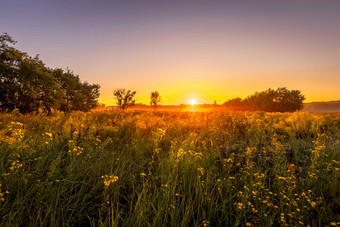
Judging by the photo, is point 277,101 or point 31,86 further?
point 277,101

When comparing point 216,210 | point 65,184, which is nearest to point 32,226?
point 65,184

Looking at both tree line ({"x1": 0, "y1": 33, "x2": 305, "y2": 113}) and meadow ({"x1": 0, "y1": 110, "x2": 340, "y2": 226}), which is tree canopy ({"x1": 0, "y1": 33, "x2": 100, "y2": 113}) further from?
meadow ({"x1": 0, "y1": 110, "x2": 340, "y2": 226})

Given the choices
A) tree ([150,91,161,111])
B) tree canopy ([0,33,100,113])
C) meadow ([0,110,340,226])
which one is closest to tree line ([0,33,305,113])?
tree canopy ([0,33,100,113])

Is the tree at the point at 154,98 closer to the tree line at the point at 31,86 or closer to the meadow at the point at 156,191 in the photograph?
the tree line at the point at 31,86

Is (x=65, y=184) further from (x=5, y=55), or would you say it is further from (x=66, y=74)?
(x=66, y=74)

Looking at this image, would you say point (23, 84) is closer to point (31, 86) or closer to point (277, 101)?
point (31, 86)

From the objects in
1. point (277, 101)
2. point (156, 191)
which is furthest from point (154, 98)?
point (156, 191)

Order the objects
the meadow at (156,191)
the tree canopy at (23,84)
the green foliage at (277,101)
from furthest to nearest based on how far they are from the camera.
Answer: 1. the green foliage at (277,101)
2. the tree canopy at (23,84)
3. the meadow at (156,191)

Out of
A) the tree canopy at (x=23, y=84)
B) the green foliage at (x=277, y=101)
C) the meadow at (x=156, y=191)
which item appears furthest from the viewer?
the green foliage at (x=277, y=101)

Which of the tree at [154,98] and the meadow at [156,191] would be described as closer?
the meadow at [156,191]

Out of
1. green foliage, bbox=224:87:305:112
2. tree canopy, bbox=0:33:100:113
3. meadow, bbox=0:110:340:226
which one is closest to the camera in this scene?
meadow, bbox=0:110:340:226

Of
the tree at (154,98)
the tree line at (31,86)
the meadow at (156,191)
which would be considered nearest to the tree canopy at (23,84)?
the tree line at (31,86)

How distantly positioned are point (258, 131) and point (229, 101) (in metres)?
46.2

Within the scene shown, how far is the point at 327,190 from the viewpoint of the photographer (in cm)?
249
